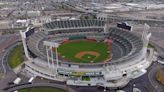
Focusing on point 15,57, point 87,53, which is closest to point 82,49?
point 87,53

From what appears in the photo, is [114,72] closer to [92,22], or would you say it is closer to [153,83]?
[153,83]

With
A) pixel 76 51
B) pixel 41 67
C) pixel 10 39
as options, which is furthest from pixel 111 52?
pixel 10 39

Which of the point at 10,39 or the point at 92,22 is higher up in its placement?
the point at 92,22

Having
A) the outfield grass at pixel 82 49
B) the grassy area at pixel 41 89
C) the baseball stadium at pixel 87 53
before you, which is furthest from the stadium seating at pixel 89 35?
the grassy area at pixel 41 89

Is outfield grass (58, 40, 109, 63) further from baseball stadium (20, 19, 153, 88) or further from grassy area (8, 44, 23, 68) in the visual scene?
grassy area (8, 44, 23, 68)

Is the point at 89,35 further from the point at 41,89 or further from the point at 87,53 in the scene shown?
the point at 41,89

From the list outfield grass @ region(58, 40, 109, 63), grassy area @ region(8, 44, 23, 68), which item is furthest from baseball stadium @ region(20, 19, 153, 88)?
grassy area @ region(8, 44, 23, 68)
